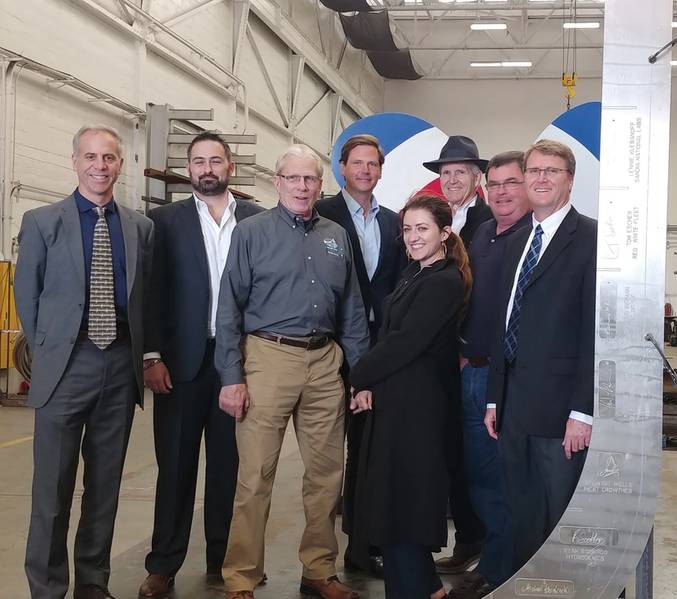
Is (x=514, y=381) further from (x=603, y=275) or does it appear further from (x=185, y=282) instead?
(x=185, y=282)

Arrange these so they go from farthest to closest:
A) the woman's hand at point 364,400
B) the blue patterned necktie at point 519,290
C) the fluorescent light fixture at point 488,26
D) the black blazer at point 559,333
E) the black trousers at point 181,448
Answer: the fluorescent light fixture at point 488,26 → the black trousers at point 181,448 → the woman's hand at point 364,400 → the blue patterned necktie at point 519,290 → the black blazer at point 559,333

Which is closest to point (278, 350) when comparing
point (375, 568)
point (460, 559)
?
point (375, 568)

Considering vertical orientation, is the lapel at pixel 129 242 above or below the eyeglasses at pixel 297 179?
below

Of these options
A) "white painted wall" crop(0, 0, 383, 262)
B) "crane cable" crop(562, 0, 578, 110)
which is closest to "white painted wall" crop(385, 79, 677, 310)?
"crane cable" crop(562, 0, 578, 110)

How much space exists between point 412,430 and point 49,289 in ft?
4.05

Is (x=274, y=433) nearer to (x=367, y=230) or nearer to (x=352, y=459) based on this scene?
(x=352, y=459)

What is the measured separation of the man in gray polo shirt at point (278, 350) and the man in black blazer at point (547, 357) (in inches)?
25.6

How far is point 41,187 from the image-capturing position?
7.55 meters

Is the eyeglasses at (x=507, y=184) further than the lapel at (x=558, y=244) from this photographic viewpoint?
Yes

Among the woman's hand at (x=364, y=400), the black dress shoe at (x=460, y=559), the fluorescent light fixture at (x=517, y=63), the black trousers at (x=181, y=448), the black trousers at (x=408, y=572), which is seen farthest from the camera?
the fluorescent light fixture at (x=517, y=63)

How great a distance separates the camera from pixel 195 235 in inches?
121

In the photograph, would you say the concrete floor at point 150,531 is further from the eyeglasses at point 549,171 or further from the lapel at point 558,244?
the eyeglasses at point 549,171

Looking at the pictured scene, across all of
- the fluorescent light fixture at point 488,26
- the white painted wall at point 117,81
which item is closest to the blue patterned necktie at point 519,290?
the white painted wall at point 117,81
